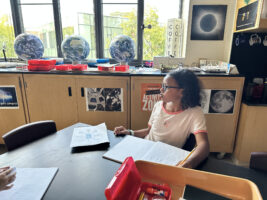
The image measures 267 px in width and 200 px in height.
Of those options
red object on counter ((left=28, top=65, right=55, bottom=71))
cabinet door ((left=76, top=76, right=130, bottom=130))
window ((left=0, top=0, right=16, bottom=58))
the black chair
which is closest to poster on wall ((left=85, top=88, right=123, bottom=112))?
cabinet door ((left=76, top=76, right=130, bottom=130))

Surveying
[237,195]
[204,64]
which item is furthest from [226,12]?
[237,195]

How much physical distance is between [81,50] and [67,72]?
0.30 meters

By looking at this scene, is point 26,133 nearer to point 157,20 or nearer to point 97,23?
point 97,23

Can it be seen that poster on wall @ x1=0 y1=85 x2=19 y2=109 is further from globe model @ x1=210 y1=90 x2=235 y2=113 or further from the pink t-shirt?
globe model @ x1=210 y1=90 x2=235 y2=113

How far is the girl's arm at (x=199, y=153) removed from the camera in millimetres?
831

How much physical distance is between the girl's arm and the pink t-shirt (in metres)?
0.04

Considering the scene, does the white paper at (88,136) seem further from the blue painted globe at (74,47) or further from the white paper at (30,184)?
the blue painted globe at (74,47)

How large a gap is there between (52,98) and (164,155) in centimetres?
166

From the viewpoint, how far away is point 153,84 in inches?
79.2

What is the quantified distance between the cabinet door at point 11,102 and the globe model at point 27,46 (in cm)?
30

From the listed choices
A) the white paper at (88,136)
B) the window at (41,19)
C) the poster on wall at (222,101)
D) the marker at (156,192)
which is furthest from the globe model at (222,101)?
the window at (41,19)

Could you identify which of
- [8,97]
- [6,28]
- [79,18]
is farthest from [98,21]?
[8,97]

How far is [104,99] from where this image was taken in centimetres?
210

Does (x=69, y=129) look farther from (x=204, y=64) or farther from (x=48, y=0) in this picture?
(x=48, y=0)
